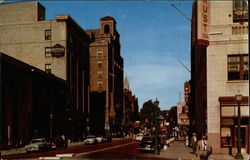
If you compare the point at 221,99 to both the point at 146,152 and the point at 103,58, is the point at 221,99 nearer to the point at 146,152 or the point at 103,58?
the point at 146,152

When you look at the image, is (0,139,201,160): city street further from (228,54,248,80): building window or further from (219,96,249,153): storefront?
(228,54,248,80): building window

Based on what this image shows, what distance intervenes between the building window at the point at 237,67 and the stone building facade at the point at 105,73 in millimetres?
78677

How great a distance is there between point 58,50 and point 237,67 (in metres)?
53.3

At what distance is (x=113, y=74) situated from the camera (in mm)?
130500

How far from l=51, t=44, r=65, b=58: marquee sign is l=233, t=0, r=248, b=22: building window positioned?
5265 centimetres

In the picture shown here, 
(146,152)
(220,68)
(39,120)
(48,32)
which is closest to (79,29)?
(48,32)

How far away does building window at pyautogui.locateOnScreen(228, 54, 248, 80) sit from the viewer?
119ft

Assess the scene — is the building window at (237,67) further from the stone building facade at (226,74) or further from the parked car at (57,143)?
the parked car at (57,143)

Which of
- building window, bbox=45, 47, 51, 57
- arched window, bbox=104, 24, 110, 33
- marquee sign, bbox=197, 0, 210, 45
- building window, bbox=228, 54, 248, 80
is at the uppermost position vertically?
arched window, bbox=104, 24, 110, 33

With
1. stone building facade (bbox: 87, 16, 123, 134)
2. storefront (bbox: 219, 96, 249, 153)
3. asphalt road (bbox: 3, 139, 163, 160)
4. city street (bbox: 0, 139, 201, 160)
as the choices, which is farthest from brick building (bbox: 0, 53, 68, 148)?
stone building facade (bbox: 87, 16, 123, 134)

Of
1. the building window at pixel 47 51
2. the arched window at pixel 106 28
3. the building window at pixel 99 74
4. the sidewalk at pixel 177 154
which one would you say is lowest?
the sidewalk at pixel 177 154

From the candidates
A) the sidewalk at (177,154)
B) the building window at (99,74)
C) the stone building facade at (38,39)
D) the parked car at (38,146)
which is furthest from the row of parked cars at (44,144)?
the building window at (99,74)

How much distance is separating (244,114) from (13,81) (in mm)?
36641

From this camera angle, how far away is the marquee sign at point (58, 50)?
84312mm
